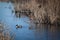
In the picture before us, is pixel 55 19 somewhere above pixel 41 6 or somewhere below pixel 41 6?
below

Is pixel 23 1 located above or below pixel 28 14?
above

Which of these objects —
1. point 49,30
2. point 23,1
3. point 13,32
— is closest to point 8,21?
point 13,32

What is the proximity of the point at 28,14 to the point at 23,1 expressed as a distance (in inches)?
9.2

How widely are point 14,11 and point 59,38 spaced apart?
0.86m

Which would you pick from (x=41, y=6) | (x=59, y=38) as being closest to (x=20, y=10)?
(x=41, y=6)

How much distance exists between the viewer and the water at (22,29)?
313 cm

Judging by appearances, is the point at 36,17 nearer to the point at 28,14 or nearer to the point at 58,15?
the point at 28,14

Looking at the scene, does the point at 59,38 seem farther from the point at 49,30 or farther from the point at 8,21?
the point at 8,21

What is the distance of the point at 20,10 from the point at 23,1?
0.52ft

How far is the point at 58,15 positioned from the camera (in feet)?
10.8

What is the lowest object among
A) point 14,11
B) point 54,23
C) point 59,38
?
point 59,38

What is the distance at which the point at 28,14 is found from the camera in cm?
323

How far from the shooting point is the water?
3127 millimetres

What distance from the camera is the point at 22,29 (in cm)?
314
